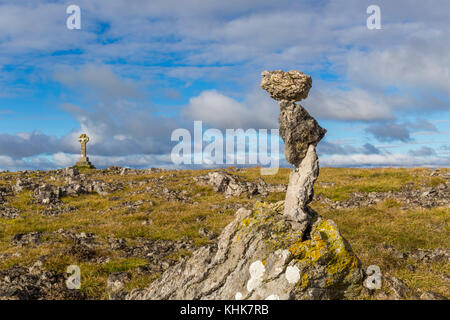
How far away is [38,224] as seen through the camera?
24297mm

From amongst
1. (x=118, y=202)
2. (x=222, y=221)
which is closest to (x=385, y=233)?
(x=222, y=221)

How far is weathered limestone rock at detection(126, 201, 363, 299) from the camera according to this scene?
9.81 metres

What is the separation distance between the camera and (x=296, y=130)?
11.3 metres

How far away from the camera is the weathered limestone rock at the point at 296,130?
11.3m

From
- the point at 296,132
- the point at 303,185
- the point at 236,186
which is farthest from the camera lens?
the point at 236,186

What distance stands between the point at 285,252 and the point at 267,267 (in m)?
0.66

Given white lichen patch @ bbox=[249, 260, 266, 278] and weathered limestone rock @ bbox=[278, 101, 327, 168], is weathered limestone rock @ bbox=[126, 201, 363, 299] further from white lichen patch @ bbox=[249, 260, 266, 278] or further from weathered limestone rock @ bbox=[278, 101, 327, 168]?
weathered limestone rock @ bbox=[278, 101, 327, 168]

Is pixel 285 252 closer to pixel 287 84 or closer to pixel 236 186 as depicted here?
pixel 287 84

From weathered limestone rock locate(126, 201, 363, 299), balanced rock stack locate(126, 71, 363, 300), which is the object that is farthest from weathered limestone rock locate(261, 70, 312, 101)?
weathered limestone rock locate(126, 201, 363, 299)

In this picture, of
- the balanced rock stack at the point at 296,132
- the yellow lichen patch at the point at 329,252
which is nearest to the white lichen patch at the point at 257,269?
the yellow lichen patch at the point at 329,252

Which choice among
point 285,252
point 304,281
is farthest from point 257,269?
point 304,281

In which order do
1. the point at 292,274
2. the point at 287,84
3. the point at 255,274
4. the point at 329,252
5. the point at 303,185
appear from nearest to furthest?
the point at 292,274
the point at 255,274
the point at 329,252
the point at 287,84
the point at 303,185

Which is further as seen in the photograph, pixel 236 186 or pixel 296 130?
pixel 236 186

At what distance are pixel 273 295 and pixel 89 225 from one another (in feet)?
57.0
